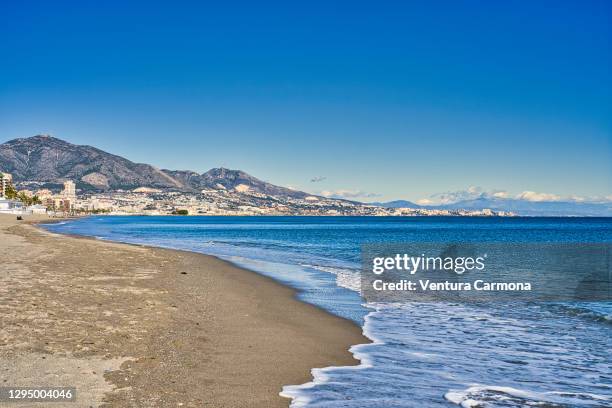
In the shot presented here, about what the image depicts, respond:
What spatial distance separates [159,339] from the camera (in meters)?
10.3

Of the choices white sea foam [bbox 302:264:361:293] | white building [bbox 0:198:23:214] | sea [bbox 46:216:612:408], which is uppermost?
white building [bbox 0:198:23:214]

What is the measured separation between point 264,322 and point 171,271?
39.6 feet

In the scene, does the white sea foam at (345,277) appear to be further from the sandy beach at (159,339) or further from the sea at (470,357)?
the sea at (470,357)

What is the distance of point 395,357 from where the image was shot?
1016 cm

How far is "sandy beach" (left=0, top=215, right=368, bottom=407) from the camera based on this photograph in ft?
24.1

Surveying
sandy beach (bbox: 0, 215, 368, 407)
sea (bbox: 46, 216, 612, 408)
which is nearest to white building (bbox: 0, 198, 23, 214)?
sandy beach (bbox: 0, 215, 368, 407)

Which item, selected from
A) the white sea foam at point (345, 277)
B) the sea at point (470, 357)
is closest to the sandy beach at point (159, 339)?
the sea at point (470, 357)

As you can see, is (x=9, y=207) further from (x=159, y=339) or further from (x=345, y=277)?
(x=159, y=339)

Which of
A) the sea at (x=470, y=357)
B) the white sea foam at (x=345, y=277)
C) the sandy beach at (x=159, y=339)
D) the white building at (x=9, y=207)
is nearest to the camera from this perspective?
the sandy beach at (x=159, y=339)

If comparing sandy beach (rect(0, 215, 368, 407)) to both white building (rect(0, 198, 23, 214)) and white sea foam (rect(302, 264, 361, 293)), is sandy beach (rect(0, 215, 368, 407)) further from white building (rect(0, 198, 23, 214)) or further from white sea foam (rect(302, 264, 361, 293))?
white building (rect(0, 198, 23, 214))

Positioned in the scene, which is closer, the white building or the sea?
the sea

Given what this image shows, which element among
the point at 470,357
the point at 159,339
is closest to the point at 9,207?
the point at 159,339

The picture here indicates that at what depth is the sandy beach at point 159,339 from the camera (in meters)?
7.36

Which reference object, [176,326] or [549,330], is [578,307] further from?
[176,326]
